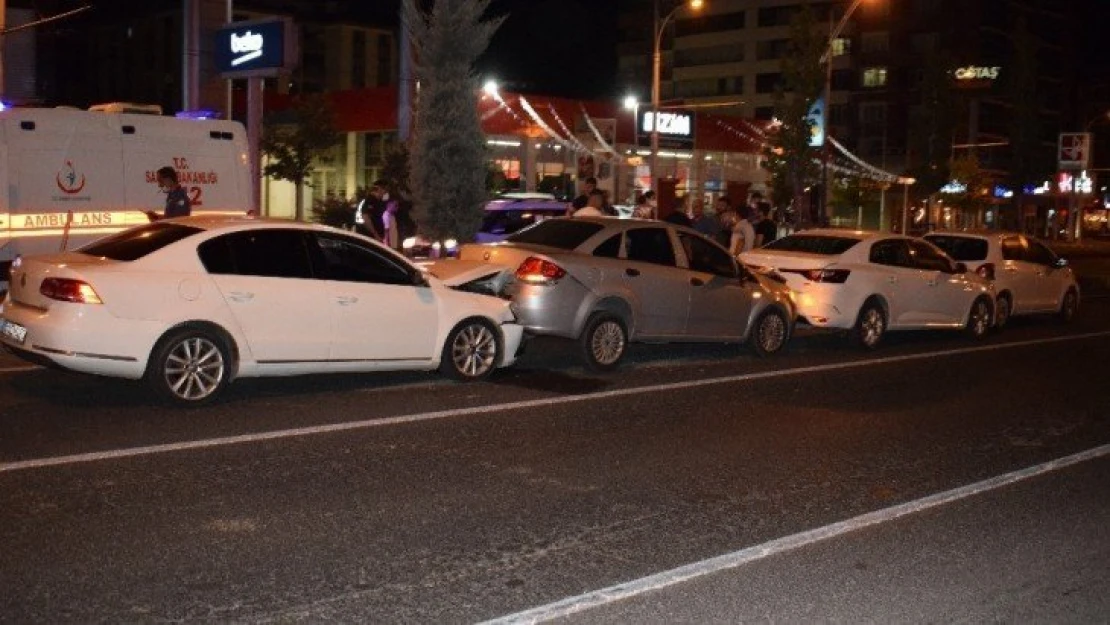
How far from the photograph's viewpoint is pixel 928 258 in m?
16.3

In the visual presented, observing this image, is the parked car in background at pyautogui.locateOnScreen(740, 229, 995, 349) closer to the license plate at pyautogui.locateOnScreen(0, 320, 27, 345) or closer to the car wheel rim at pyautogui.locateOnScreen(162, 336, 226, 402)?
the car wheel rim at pyautogui.locateOnScreen(162, 336, 226, 402)

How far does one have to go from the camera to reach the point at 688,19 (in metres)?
96.8

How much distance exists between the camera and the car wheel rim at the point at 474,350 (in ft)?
35.6

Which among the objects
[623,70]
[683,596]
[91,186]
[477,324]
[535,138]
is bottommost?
[683,596]

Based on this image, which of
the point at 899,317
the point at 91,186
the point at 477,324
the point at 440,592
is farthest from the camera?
the point at 899,317

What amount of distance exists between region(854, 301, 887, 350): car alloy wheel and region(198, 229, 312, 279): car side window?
793 centimetres

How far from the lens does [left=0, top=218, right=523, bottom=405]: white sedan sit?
876 centimetres

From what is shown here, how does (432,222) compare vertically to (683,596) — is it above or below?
above

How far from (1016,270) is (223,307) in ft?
45.7

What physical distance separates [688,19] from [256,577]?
95.7 meters

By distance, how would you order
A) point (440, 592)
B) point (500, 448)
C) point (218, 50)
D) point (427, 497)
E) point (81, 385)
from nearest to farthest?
point (440, 592), point (427, 497), point (500, 448), point (81, 385), point (218, 50)

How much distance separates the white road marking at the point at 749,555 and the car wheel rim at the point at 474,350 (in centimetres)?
480

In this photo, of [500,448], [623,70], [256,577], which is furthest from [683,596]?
[623,70]

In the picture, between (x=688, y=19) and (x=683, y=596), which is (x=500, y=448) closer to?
(x=683, y=596)
